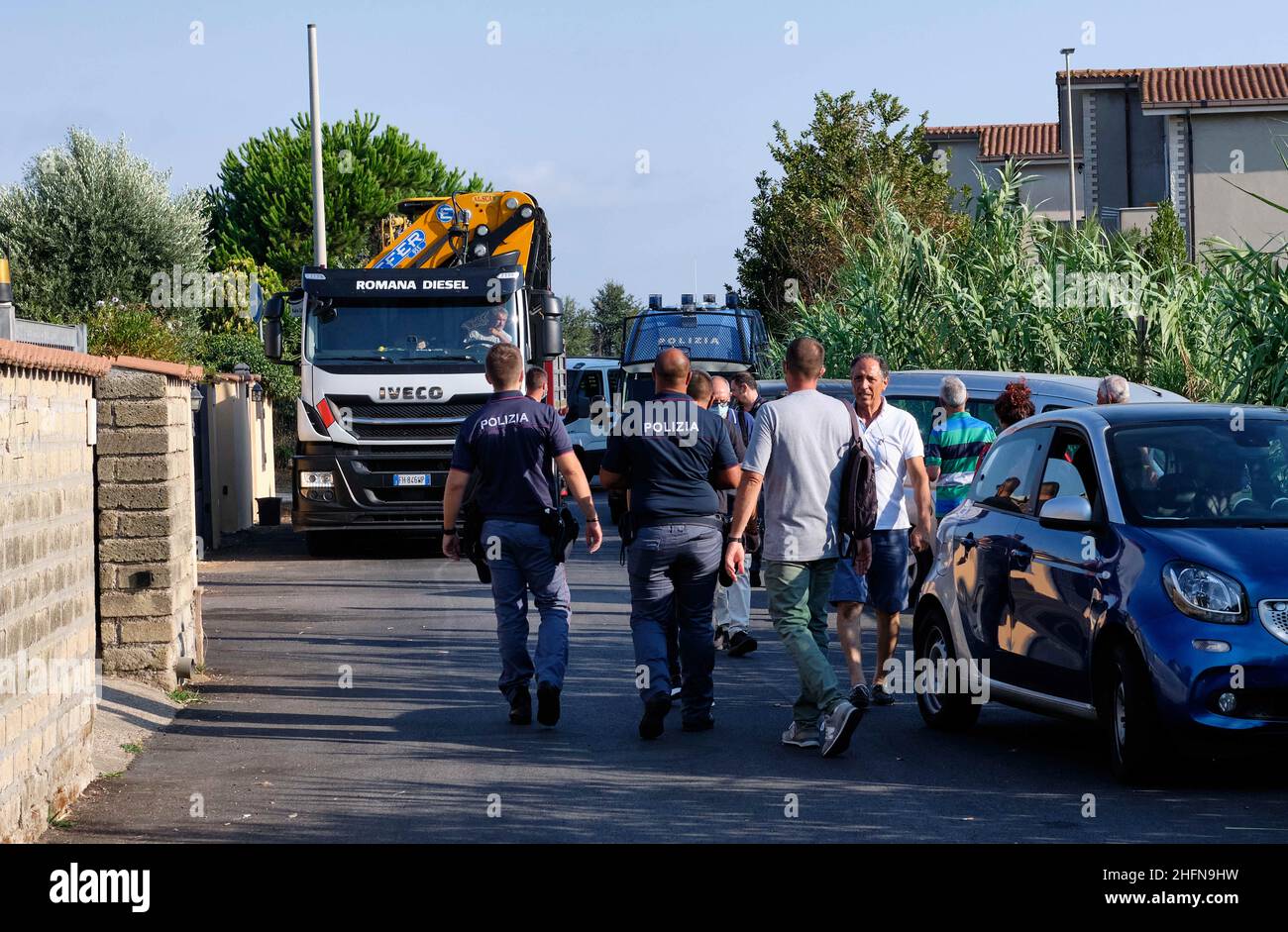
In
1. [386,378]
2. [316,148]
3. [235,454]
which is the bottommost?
[235,454]

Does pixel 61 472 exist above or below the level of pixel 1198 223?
below

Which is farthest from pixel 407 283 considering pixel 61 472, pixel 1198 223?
pixel 1198 223

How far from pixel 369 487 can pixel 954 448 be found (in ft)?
28.3

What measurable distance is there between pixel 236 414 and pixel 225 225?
36221 mm

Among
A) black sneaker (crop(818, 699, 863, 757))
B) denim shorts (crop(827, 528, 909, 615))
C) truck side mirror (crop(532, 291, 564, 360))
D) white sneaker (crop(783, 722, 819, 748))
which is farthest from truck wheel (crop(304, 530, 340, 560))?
black sneaker (crop(818, 699, 863, 757))

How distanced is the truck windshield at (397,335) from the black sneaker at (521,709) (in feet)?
35.1

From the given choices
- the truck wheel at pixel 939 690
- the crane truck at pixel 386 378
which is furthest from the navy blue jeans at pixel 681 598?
the crane truck at pixel 386 378

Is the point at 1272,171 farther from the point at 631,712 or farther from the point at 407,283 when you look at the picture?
the point at 631,712

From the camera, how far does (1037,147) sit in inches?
2689

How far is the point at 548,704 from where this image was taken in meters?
9.28

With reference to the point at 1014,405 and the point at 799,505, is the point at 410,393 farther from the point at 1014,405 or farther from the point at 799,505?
the point at 799,505

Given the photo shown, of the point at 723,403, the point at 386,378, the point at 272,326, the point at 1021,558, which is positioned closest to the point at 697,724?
the point at 1021,558

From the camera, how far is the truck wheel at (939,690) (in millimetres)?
9070

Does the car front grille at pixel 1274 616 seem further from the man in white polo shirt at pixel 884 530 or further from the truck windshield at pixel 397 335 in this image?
the truck windshield at pixel 397 335
